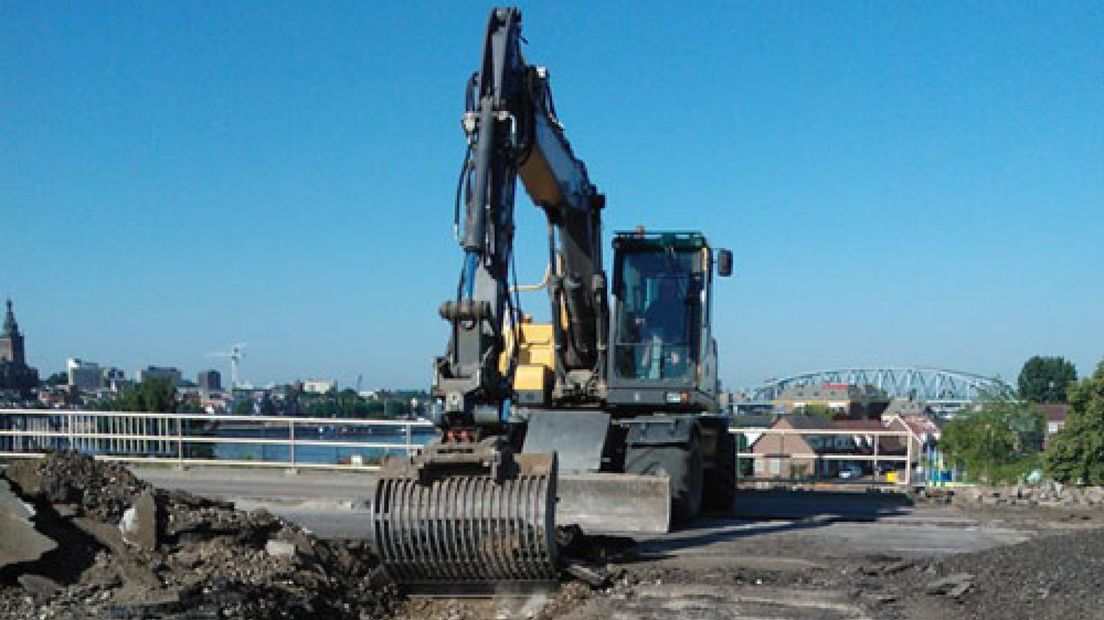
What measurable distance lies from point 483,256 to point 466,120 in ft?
4.78

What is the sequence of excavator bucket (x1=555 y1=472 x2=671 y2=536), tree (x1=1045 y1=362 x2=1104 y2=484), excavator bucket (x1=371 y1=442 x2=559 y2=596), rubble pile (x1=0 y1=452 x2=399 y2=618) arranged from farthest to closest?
tree (x1=1045 y1=362 x2=1104 y2=484), excavator bucket (x1=555 y1=472 x2=671 y2=536), excavator bucket (x1=371 y1=442 x2=559 y2=596), rubble pile (x1=0 y1=452 x2=399 y2=618)

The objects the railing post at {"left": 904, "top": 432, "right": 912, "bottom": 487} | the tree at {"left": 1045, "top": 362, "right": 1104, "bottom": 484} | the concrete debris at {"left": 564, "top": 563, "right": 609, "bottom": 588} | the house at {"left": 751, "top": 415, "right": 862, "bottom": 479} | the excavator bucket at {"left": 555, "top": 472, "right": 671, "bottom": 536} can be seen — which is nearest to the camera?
the concrete debris at {"left": 564, "top": 563, "right": 609, "bottom": 588}

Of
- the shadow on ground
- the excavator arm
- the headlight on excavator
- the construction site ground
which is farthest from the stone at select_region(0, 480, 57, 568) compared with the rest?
the headlight on excavator

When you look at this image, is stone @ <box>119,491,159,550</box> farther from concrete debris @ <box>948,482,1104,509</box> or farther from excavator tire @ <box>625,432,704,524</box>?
concrete debris @ <box>948,482,1104,509</box>

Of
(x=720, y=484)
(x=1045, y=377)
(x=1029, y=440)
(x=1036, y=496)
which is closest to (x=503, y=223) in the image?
(x=720, y=484)

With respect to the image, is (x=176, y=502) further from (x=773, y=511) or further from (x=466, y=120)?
(x=773, y=511)

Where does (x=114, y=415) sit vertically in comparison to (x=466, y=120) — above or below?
below

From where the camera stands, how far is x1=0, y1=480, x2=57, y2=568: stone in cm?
790

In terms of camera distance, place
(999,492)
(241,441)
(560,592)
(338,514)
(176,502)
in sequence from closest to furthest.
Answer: (560,592) < (176,502) < (338,514) < (999,492) < (241,441)

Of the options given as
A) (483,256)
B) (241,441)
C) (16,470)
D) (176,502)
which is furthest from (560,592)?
(241,441)

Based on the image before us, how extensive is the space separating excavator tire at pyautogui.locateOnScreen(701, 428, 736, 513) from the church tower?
4986cm

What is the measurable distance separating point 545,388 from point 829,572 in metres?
5.11

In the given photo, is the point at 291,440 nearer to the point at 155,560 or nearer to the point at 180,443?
the point at 180,443

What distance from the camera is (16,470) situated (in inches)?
368
